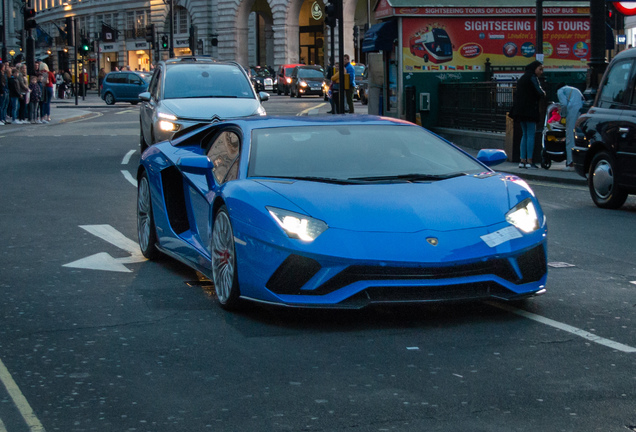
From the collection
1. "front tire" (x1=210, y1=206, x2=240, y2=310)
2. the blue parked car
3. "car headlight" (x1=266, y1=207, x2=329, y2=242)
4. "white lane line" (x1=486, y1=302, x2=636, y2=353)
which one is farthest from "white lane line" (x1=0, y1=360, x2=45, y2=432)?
the blue parked car

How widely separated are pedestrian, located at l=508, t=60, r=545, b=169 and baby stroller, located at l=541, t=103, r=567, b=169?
0.23 metres

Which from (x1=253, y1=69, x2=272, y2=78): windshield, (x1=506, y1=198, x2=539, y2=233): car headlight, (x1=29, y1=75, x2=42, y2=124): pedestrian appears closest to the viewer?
(x1=506, y1=198, x2=539, y2=233): car headlight

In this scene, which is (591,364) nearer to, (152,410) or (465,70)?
(152,410)

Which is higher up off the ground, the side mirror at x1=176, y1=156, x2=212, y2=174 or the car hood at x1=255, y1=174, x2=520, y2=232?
the side mirror at x1=176, y1=156, x2=212, y2=174

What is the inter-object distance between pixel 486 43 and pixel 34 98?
14618 millimetres

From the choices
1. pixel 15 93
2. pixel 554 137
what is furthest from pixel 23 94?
pixel 554 137

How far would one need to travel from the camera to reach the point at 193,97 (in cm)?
1783

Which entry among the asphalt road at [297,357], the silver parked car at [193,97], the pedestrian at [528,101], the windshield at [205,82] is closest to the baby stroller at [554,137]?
the pedestrian at [528,101]

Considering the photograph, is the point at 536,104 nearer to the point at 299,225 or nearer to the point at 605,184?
the point at 605,184

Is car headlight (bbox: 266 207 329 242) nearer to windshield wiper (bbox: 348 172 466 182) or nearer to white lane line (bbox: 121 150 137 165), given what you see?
windshield wiper (bbox: 348 172 466 182)

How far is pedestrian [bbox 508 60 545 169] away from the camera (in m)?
17.3

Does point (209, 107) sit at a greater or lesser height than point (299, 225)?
greater

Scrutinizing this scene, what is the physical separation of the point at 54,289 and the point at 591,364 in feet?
12.4

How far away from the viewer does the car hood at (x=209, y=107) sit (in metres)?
16.9
